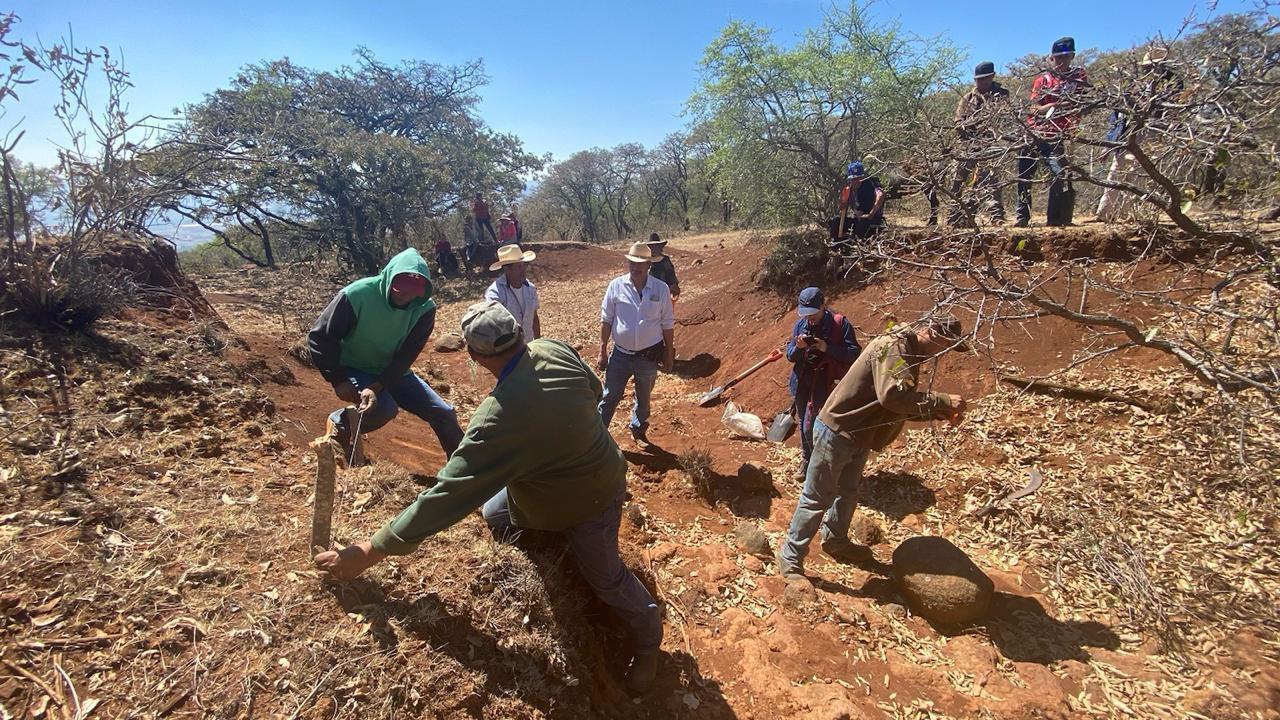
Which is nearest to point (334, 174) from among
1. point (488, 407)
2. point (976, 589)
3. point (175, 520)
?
point (175, 520)

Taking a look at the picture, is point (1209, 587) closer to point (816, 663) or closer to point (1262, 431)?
point (1262, 431)

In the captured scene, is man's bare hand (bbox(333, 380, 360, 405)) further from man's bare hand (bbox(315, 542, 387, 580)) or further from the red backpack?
the red backpack

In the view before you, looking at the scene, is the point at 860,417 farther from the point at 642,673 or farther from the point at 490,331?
the point at 490,331

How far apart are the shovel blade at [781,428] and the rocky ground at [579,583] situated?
299mm

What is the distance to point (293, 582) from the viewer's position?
232 centimetres

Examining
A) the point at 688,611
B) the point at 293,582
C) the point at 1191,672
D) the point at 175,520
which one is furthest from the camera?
the point at 688,611

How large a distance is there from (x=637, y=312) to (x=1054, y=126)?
2.94m

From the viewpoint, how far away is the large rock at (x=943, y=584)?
3.22 m

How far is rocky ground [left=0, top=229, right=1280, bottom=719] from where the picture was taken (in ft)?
6.63

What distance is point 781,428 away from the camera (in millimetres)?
5574

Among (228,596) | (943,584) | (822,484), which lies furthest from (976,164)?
(228,596)

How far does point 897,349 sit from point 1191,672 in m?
2.17

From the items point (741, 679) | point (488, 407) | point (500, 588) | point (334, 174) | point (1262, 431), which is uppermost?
point (334, 174)

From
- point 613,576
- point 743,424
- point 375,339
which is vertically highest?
point 375,339
